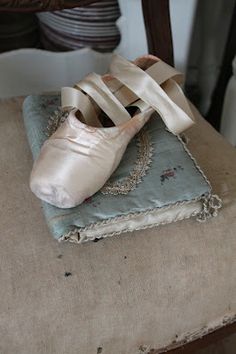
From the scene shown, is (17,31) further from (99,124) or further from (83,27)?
(99,124)

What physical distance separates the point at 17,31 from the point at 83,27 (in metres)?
0.14

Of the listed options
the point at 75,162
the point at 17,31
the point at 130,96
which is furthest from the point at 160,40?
the point at 17,31

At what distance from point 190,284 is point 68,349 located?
14 cm

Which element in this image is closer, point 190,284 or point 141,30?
point 190,284

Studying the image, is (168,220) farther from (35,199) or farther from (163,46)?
(163,46)

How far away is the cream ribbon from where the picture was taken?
523 mm

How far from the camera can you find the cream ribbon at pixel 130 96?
20.6 inches

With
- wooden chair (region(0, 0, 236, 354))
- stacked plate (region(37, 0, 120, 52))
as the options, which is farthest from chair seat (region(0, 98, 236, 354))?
stacked plate (region(37, 0, 120, 52))

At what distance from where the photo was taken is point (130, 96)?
548 millimetres

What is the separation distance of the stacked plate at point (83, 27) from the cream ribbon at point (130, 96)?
367 millimetres

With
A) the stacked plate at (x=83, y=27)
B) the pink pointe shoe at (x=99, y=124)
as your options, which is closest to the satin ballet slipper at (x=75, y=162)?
the pink pointe shoe at (x=99, y=124)

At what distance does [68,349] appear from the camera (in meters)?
0.47

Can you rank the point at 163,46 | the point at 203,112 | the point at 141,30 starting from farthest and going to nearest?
the point at 203,112, the point at 141,30, the point at 163,46

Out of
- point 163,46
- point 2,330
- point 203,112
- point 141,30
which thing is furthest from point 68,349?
point 203,112
